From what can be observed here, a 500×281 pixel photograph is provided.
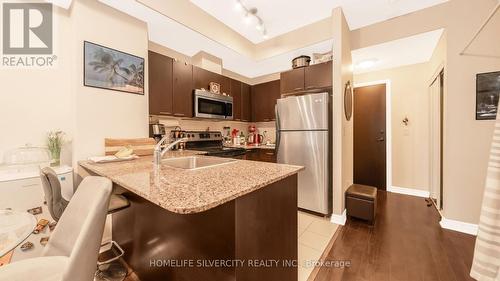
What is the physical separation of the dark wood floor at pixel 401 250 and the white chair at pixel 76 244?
5.14 ft

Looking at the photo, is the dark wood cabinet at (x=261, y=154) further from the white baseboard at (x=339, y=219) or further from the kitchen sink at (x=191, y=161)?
the kitchen sink at (x=191, y=161)

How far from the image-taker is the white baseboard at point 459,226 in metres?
2.11

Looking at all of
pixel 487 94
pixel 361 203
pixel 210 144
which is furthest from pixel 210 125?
pixel 487 94

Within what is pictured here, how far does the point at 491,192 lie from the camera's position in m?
1.01

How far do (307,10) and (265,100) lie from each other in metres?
1.70

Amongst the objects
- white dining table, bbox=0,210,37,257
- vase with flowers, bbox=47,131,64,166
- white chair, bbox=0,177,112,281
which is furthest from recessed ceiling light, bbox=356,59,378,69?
vase with flowers, bbox=47,131,64,166

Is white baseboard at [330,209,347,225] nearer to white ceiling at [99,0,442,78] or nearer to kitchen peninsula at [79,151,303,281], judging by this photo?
kitchen peninsula at [79,151,303,281]

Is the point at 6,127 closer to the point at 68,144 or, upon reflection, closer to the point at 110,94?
→ the point at 68,144

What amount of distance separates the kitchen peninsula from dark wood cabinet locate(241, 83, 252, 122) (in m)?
2.79

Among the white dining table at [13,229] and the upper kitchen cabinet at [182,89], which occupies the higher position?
the upper kitchen cabinet at [182,89]

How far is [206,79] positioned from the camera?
3.12 meters

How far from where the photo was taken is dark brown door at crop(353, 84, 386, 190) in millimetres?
3691

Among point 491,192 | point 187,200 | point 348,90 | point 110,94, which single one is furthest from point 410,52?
point 110,94

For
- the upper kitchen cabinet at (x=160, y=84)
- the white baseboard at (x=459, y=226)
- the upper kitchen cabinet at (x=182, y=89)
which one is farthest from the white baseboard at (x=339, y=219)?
the upper kitchen cabinet at (x=160, y=84)
